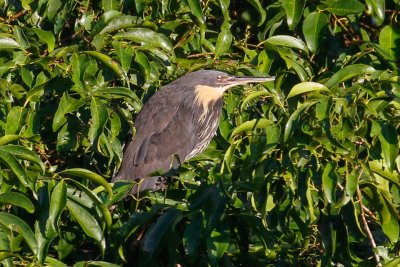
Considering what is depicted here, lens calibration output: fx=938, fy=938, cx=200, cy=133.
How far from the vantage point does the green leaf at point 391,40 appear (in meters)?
4.23

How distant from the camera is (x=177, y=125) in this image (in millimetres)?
5551

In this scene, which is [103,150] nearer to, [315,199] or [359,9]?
[315,199]

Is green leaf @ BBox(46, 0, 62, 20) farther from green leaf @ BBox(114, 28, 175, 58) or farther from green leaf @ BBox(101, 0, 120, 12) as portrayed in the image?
green leaf @ BBox(114, 28, 175, 58)

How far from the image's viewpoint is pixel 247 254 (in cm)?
383

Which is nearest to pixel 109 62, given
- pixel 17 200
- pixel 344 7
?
pixel 17 200

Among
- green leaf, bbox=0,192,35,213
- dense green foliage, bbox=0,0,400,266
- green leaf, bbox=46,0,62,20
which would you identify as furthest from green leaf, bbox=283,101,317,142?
green leaf, bbox=46,0,62,20

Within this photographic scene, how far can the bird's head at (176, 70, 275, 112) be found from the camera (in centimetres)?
527

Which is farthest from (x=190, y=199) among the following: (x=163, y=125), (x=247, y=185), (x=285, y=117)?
(x=163, y=125)

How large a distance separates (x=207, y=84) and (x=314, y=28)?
124 centimetres

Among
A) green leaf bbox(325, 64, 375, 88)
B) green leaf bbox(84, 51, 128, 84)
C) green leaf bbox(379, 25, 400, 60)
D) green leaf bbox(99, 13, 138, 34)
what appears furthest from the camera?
green leaf bbox(379, 25, 400, 60)

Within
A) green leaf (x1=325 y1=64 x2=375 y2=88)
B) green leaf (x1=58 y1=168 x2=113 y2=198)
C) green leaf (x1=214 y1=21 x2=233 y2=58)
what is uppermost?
green leaf (x1=325 y1=64 x2=375 y2=88)

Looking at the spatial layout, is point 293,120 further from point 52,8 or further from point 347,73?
point 52,8

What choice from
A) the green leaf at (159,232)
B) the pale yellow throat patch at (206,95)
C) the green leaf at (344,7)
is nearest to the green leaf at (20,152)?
the green leaf at (159,232)

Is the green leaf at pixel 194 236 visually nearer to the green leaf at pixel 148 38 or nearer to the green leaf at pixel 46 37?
the green leaf at pixel 148 38
